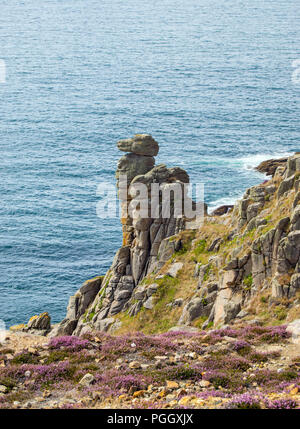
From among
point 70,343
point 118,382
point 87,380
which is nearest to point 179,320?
point 70,343

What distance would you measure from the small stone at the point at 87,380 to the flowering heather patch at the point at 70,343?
17.7 ft

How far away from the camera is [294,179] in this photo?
50.3m

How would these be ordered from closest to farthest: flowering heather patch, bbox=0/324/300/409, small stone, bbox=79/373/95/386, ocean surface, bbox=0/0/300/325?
flowering heather patch, bbox=0/324/300/409 < small stone, bbox=79/373/95/386 < ocean surface, bbox=0/0/300/325

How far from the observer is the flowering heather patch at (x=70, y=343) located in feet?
113

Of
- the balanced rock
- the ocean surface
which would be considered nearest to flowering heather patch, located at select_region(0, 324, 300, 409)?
the balanced rock

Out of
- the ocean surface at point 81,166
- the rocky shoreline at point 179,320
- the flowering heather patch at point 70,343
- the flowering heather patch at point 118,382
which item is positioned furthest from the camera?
the ocean surface at point 81,166

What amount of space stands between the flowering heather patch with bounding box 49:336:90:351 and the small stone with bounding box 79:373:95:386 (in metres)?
5.38

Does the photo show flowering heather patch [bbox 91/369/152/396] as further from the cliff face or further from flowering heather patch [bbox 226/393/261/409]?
the cliff face

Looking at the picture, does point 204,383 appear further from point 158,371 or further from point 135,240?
point 135,240

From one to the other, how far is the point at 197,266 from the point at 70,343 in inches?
936

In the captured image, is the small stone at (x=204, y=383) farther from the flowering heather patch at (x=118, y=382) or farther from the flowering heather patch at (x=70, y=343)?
the flowering heather patch at (x=70, y=343)

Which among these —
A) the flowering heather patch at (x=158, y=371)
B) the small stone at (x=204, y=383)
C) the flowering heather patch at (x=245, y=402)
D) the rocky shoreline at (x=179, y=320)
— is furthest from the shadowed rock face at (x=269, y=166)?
the flowering heather patch at (x=245, y=402)

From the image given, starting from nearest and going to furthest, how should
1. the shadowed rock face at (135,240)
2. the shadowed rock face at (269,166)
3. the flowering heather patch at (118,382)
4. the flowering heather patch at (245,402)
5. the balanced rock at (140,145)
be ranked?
the flowering heather patch at (245,402)
the flowering heather patch at (118,382)
the shadowed rock face at (135,240)
the balanced rock at (140,145)
the shadowed rock face at (269,166)

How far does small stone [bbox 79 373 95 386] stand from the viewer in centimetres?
2858
